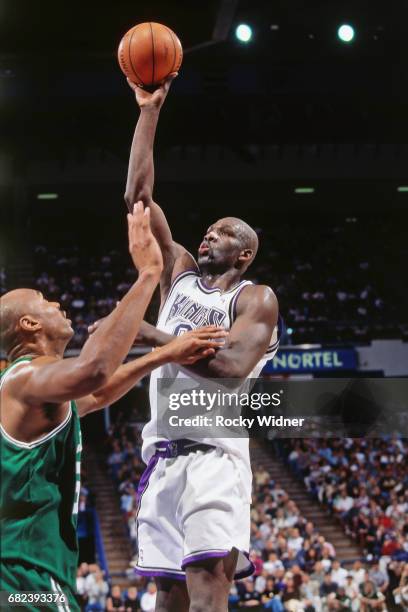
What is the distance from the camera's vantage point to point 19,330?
3090 mm

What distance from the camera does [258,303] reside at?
4.12 metres

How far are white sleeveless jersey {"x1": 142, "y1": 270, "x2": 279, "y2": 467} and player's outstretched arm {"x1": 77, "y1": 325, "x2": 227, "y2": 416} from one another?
41cm

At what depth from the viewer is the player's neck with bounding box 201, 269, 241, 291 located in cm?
443

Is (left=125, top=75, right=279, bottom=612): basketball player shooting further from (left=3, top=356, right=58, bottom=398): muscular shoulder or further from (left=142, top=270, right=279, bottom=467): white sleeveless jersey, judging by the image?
(left=3, top=356, right=58, bottom=398): muscular shoulder

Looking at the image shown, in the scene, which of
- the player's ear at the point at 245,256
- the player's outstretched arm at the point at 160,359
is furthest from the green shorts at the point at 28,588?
the player's ear at the point at 245,256

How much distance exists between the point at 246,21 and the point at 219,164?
4.52 m

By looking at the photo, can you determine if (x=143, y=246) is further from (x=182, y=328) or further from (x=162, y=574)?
(x=162, y=574)

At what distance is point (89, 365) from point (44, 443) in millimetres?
346

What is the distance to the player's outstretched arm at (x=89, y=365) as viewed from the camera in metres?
2.79

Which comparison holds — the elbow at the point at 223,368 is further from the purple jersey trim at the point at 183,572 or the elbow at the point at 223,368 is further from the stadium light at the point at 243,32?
the stadium light at the point at 243,32

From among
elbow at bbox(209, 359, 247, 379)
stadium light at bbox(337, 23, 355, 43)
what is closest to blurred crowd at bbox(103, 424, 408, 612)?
elbow at bbox(209, 359, 247, 379)

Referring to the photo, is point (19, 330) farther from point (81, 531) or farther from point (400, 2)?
point (400, 2)

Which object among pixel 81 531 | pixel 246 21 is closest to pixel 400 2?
pixel 246 21

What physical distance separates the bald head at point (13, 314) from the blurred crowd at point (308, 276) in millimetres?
15362
